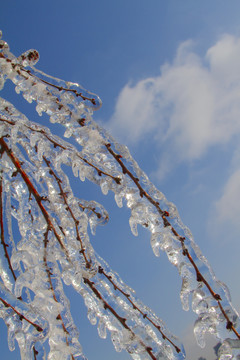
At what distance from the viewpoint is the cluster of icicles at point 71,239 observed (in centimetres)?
122

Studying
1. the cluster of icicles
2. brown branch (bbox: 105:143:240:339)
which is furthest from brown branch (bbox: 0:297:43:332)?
brown branch (bbox: 105:143:240:339)

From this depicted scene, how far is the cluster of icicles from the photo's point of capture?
122 cm

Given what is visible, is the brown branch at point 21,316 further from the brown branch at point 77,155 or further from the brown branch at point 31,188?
the brown branch at point 77,155

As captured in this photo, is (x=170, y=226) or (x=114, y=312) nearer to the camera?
(x=170, y=226)

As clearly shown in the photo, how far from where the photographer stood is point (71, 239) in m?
1.64

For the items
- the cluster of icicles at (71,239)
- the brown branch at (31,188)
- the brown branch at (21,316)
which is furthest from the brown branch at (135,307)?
the brown branch at (21,316)

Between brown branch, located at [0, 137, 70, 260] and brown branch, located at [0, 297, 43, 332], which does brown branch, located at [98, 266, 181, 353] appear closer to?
brown branch, located at [0, 137, 70, 260]

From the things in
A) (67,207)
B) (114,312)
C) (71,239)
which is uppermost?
(67,207)

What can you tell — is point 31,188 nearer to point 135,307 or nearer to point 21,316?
point 21,316

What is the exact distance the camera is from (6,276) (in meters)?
1.56

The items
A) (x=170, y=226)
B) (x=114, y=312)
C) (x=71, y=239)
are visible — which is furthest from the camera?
(x=71, y=239)

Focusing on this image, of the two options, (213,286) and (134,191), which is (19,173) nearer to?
(134,191)

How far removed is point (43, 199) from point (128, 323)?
746 millimetres

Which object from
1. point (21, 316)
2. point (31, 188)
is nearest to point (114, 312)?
point (21, 316)
